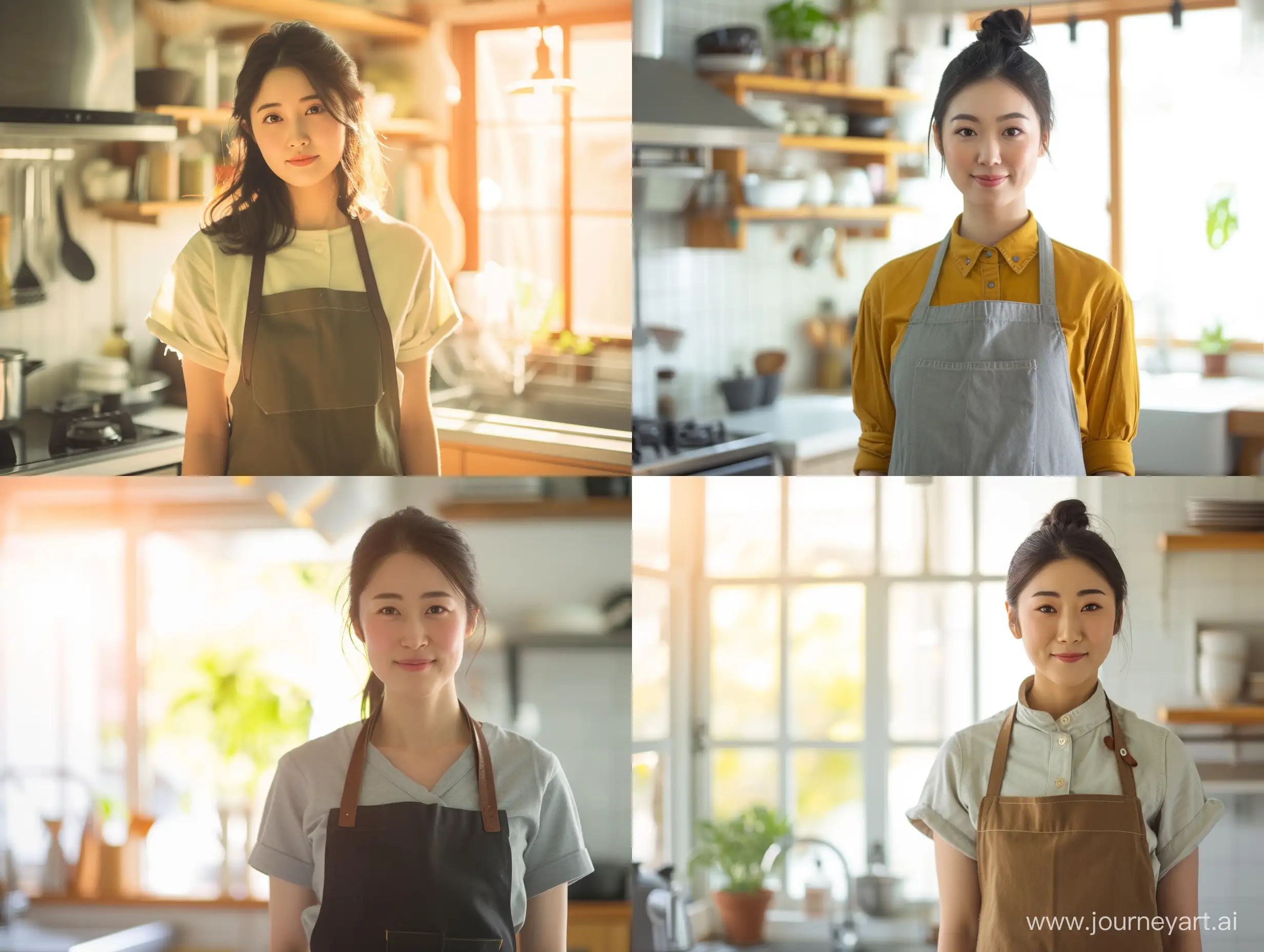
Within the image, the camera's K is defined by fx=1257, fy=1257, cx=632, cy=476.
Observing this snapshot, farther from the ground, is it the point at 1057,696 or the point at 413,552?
the point at 413,552

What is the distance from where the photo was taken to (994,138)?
1.53m

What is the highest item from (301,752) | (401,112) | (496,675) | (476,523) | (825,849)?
(401,112)

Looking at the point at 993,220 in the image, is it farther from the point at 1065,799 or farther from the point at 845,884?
the point at 845,884

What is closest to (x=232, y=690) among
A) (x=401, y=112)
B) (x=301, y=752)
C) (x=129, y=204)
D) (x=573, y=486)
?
(x=301, y=752)

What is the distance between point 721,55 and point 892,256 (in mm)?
337

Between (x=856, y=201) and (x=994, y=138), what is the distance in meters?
0.18

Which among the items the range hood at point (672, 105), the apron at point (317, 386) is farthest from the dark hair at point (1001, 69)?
the apron at point (317, 386)

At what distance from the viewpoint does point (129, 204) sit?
1.62 meters

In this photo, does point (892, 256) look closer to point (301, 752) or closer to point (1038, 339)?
point (1038, 339)

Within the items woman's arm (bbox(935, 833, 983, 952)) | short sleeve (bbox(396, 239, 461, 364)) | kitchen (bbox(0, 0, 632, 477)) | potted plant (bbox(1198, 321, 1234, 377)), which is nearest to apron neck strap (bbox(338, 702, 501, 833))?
kitchen (bbox(0, 0, 632, 477))

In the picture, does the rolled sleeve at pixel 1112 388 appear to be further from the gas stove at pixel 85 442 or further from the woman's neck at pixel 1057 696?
the gas stove at pixel 85 442

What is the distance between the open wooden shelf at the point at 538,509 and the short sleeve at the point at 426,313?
0.20 metres

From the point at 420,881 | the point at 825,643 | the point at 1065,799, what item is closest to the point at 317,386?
the point at 420,881

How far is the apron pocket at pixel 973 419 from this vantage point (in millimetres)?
1521
